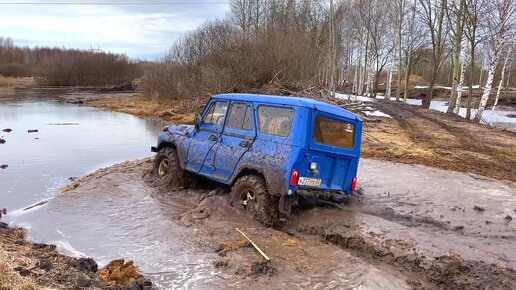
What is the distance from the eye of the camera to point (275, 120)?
773 centimetres

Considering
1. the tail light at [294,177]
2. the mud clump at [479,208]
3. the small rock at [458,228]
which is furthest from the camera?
the mud clump at [479,208]

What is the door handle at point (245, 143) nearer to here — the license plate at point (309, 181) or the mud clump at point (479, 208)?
the license plate at point (309, 181)

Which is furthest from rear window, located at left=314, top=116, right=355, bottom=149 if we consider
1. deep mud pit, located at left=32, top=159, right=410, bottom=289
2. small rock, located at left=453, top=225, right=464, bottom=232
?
small rock, located at left=453, top=225, right=464, bottom=232

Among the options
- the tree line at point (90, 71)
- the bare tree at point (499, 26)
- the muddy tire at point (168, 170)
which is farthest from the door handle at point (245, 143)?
the tree line at point (90, 71)

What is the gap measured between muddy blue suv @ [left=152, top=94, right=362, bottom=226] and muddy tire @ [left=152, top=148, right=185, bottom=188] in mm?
781

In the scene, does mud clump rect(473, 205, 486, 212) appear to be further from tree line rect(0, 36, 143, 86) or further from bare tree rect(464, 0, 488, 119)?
tree line rect(0, 36, 143, 86)

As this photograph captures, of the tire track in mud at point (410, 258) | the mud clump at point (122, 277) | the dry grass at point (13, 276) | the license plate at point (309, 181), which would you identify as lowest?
the mud clump at point (122, 277)

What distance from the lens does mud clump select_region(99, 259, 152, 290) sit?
5.23 m

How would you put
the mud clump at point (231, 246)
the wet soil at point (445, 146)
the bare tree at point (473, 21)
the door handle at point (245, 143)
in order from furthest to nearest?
1. the bare tree at point (473, 21)
2. the wet soil at point (445, 146)
3. the door handle at point (245, 143)
4. the mud clump at point (231, 246)

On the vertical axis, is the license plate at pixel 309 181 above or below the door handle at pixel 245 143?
below

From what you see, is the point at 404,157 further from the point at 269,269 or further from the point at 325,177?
the point at 269,269

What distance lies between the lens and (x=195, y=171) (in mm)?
9227

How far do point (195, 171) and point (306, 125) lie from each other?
2842 mm

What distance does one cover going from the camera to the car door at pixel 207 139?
881 cm
